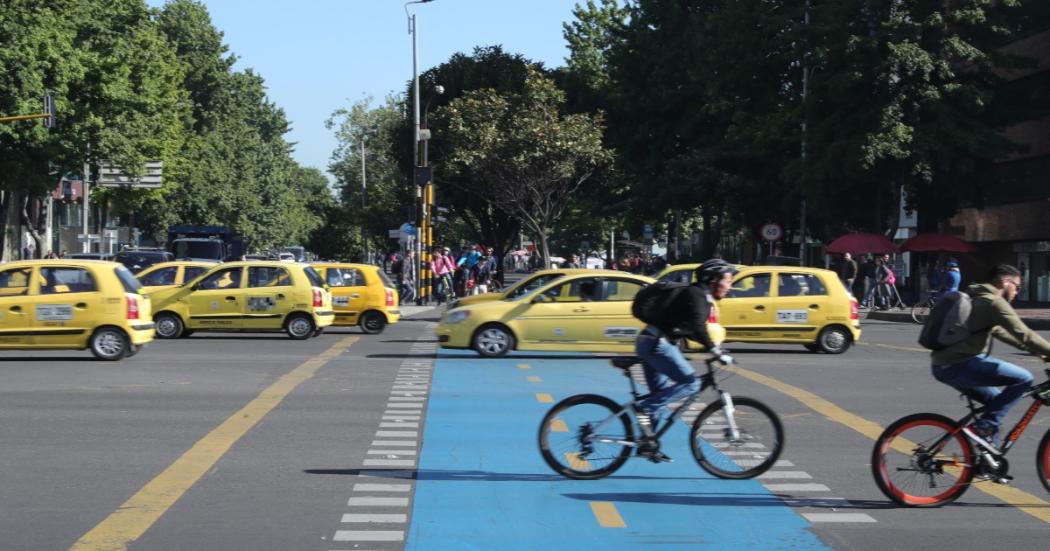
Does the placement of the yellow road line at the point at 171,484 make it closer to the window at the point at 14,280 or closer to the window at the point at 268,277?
the window at the point at 14,280

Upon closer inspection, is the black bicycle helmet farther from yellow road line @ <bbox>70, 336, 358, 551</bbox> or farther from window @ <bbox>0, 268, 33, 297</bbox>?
window @ <bbox>0, 268, 33, 297</bbox>

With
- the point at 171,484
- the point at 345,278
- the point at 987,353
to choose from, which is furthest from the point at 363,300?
the point at 987,353

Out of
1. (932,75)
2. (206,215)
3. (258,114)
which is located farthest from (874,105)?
(258,114)

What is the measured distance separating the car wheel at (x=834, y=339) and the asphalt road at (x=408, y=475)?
18.6 feet

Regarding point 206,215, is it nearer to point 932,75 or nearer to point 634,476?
point 932,75

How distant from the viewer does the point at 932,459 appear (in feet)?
30.4

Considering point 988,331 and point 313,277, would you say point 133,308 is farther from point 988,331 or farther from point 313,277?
point 988,331

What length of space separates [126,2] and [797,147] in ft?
105

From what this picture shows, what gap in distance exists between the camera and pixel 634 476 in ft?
34.9

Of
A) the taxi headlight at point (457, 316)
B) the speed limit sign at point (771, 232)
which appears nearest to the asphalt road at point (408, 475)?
the taxi headlight at point (457, 316)

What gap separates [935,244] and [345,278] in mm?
25733

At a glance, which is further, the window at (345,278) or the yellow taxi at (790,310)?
the window at (345,278)

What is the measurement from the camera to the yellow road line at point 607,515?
28.6ft

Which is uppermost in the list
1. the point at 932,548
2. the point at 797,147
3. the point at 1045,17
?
the point at 1045,17
